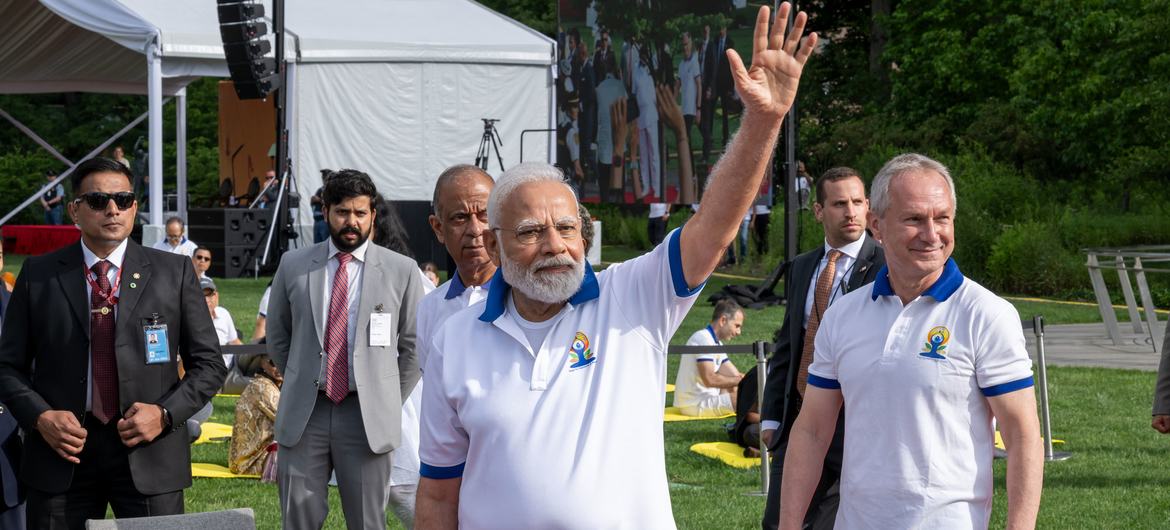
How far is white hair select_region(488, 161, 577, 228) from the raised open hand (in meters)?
0.46

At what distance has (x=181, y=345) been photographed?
5.88 meters

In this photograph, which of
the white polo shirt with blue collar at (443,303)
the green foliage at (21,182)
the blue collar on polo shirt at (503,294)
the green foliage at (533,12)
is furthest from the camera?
the green foliage at (533,12)

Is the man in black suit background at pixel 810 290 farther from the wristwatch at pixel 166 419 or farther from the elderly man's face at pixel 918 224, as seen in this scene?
the wristwatch at pixel 166 419

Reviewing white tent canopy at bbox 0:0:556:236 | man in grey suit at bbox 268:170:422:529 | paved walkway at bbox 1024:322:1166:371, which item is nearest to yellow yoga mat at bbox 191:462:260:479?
man in grey suit at bbox 268:170:422:529

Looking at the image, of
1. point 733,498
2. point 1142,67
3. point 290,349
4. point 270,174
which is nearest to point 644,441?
point 290,349

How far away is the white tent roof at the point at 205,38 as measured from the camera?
Result: 75.9ft

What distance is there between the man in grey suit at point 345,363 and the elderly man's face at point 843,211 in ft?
5.83

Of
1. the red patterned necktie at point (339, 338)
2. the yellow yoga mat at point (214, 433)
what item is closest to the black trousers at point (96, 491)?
the red patterned necktie at point (339, 338)

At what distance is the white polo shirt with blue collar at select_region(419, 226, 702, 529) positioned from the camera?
10.8 feet

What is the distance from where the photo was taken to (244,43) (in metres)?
17.4

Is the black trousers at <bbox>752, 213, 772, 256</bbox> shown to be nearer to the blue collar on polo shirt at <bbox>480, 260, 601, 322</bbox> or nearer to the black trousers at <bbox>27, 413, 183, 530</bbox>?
the black trousers at <bbox>27, 413, 183, 530</bbox>

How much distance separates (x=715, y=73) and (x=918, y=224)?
18.7 meters

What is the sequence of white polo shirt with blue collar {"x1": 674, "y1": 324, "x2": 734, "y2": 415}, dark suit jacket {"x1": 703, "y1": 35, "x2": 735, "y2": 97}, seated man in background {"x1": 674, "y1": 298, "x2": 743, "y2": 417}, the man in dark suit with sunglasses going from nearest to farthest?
the man in dark suit with sunglasses → seated man in background {"x1": 674, "y1": 298, "x2": 743, "y2": 417} → white polo shirt with blue collar {"x1": 674, "y1": 324, "x2": 734, "y2": 415} → dark suit jacket {"x1": 703, "y1": 35, "x2": 735, "y2": 97}

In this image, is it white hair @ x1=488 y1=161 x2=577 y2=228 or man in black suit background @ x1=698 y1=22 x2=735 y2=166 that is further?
man in black suit background @ x1=698 y1=22 x2=735 y2=166
